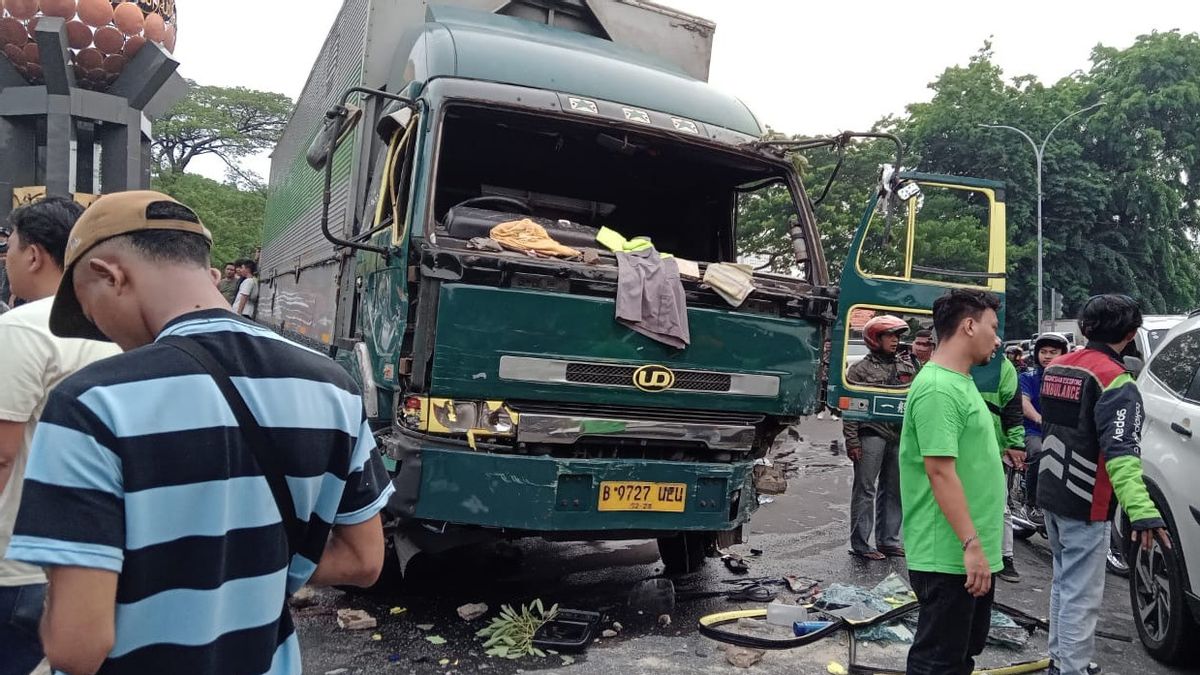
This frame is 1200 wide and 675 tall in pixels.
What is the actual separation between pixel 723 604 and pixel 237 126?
1482 inches

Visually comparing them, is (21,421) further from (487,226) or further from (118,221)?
(487,226)

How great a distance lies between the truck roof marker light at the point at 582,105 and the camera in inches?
177

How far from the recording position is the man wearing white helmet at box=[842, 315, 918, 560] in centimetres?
618

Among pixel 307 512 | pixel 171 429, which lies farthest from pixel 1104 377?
pixel 171 429

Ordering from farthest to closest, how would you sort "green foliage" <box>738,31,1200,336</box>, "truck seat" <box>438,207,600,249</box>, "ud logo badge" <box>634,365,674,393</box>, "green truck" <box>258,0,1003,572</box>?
1. "green foliage" <box>738,31,1200,336</box>
2. "truck seat" <box>438,207,600,249</box>
3. "ud logo badge" <box>634,365,674,393</box>
4. "green truck" <box>258,0,1003,572</box>

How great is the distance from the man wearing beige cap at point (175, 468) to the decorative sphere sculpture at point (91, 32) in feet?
62.6

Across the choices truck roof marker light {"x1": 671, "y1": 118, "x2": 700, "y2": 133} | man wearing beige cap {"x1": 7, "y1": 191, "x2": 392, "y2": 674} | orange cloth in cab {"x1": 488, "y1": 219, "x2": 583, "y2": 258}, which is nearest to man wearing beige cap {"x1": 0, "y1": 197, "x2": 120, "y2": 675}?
man wearing beige cap {"x1": 7, "y1": 191, "x2": 392, "y2": 674}

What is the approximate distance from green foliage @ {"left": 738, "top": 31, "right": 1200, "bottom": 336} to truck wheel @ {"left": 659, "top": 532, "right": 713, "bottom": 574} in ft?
71.6

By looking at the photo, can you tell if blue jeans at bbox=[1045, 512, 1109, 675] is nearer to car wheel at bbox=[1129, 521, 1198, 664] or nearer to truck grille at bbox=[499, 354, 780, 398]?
car wheel at bbox=[1129, 521, 1198, 664]

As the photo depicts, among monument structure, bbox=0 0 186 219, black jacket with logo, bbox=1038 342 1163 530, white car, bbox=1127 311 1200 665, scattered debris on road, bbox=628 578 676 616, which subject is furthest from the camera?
monument structure, bbox=0 0 186 219

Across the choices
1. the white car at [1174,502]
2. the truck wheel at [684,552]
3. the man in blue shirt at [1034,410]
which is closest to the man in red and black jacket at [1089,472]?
the white car at [1174,502]

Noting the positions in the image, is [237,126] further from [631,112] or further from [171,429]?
[171,429]

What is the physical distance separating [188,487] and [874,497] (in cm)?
579

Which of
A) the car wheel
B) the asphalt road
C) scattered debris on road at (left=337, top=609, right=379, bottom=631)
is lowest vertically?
the asphalt road
